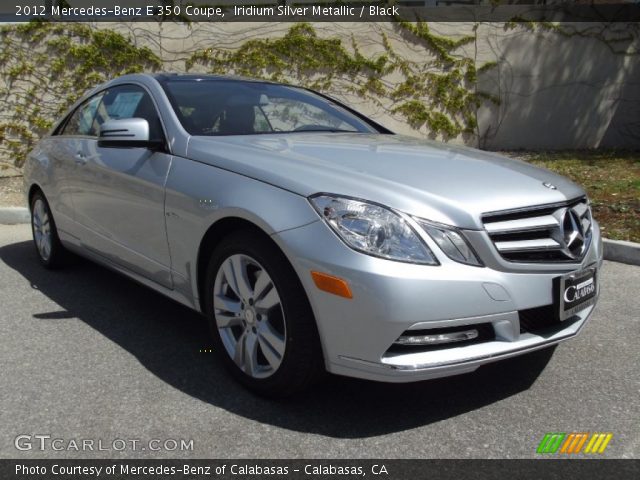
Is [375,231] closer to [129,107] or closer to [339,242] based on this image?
[339,242]

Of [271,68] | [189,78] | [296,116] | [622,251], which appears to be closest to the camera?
[296,116]

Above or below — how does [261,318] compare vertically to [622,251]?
above

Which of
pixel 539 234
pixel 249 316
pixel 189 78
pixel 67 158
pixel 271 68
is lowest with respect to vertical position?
pixel 249 316

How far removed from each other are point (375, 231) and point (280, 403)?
0.95 metres

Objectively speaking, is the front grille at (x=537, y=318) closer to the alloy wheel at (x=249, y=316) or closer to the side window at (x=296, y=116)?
the alloy wheel at (x=249, y=316)

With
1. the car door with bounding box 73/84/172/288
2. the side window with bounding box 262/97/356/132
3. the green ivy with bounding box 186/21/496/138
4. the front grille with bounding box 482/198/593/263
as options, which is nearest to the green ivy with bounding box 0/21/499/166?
the green ivy with bounding box 186/21/496/138

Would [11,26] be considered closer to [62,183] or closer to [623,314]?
[62,183]

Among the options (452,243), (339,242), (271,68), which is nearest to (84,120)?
(339,242)

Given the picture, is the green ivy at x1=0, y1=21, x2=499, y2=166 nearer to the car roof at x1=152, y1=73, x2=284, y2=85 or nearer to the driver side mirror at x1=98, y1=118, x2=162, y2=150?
the car roof at x1=152, y1=73, x2=284, y2=85

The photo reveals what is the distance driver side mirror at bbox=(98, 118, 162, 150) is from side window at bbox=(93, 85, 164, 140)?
82 millimetres

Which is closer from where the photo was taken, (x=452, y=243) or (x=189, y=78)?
(x=452, y=243)

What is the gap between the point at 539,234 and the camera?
2.80 metres

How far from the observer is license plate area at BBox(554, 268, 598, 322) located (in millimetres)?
2750

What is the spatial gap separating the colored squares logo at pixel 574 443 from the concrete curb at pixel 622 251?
3.16 m
